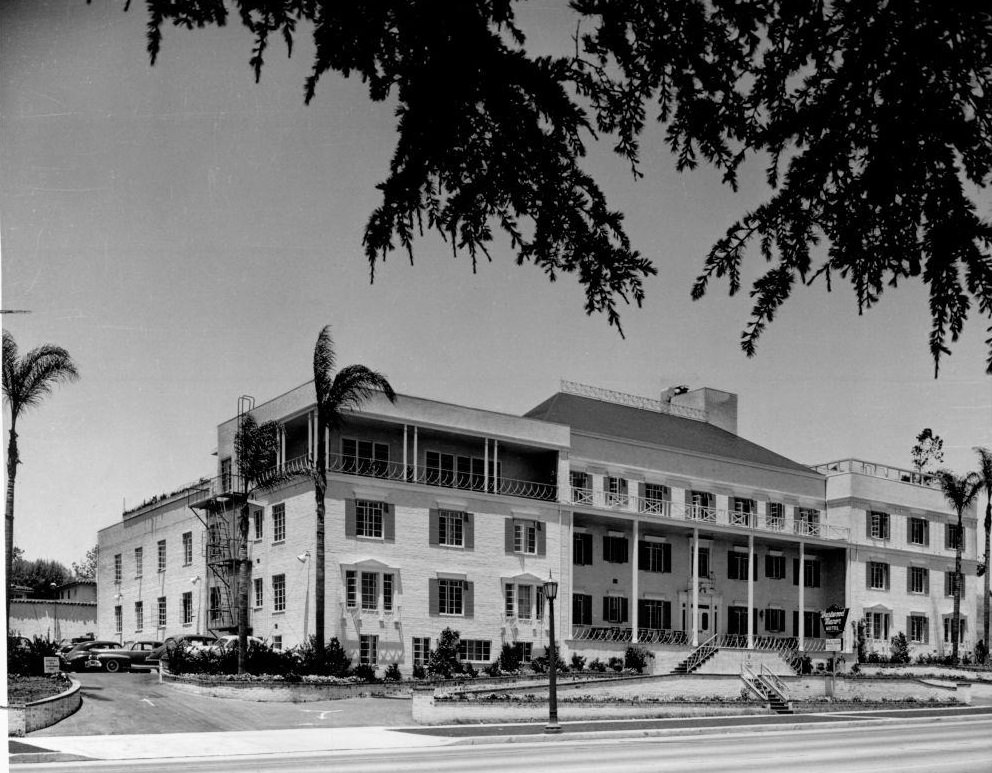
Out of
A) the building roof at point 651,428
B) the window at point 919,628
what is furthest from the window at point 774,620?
the window at point 919,628

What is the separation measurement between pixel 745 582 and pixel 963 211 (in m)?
43.1

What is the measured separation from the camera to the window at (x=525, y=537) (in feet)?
127

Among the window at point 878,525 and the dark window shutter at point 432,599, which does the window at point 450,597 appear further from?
the window at point 878,525

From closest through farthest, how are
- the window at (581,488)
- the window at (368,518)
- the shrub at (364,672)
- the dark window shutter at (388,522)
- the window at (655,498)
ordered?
the shrub at (364,672)
the window at (368,518)
the dark window shutter at (388,522)
the window at (581,488)
the window at (655,498)

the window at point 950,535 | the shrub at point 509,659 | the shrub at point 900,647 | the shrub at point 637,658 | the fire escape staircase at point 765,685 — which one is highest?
the window at point 950,535

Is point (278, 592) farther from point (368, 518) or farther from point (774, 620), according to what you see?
point (774, 620)

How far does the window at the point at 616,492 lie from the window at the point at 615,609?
11.3 ft

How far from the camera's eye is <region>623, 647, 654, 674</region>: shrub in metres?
38.6

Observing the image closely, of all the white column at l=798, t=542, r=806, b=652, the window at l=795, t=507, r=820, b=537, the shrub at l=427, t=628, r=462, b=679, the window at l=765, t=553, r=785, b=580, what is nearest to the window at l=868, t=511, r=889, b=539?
the window at l=795, t=507, r=820, b=537

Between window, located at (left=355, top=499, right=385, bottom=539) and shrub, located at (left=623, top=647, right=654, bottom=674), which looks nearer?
window, located at (left=355, top=499, right=385, bottom=539)

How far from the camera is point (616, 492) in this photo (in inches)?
→ 1668

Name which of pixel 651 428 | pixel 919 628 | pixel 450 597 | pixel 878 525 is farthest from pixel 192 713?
pixel 919 628

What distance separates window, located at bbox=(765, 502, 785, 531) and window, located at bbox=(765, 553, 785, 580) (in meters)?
1.31

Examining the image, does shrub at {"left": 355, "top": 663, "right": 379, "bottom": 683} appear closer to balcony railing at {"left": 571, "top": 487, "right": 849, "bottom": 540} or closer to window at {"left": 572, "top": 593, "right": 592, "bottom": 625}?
window at {"left": 572, "top": 593, "right": 592, "bottom": 625}
